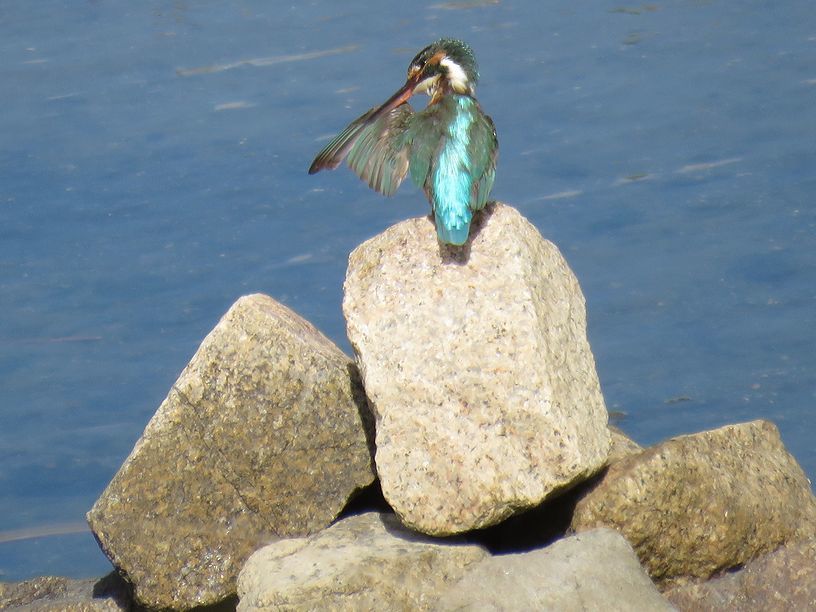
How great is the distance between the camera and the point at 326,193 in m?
7.14

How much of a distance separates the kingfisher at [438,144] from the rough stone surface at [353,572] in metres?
0.75

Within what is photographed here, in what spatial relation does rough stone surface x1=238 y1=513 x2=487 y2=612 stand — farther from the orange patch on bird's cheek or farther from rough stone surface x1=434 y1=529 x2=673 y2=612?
the orange patch on bird's cheek

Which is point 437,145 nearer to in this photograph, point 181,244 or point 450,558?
point 450,558

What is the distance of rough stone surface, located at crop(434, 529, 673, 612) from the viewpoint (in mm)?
3152

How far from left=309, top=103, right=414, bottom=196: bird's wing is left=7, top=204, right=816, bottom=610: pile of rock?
0.18 meters

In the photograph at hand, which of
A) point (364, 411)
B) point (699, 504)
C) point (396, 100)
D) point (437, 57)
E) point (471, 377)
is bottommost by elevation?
point (699, 504)

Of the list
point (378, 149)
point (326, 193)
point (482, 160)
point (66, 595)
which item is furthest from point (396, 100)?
point (326, 193)

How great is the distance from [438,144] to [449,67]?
0.27m

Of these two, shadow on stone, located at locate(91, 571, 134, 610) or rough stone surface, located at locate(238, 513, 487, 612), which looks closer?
rough stone surface, located at locate(238, 513, 487, 612)

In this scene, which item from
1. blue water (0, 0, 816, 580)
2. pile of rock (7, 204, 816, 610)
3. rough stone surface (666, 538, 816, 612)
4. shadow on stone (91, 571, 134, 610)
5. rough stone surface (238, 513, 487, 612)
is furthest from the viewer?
blue water (0, 0, 816, 580)

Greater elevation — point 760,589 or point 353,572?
point 353,572

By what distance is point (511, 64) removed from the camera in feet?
27.0

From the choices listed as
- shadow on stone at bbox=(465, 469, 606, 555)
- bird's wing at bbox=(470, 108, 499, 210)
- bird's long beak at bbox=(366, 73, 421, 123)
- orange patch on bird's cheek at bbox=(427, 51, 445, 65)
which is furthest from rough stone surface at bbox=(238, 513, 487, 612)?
orange patch on bird's cheek at bbox=(427, 51, 445, 65)

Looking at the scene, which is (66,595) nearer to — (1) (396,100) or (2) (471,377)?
(2) (471,377)
